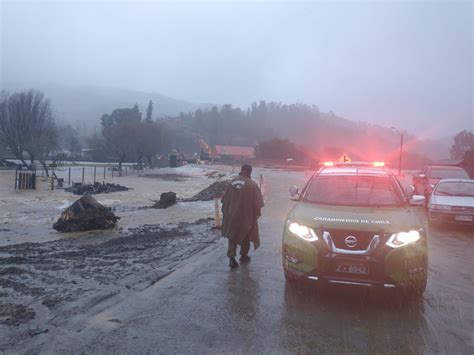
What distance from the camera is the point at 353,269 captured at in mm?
5090

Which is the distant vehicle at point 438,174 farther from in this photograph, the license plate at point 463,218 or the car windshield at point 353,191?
the car windshield at point 353,191

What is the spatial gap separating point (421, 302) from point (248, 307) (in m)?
2.45

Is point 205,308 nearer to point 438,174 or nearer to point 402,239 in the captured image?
point 402,239

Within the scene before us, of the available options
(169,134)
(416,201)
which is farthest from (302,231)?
(169,134)

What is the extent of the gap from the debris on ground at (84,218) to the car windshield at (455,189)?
10.7 metres

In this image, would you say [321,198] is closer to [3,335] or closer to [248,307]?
[248,307]

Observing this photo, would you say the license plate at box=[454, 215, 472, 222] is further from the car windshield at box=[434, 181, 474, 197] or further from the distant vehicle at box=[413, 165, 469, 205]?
the distant vehicle at box=[413, 165, 469, 205]

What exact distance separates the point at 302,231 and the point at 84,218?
8771 mm

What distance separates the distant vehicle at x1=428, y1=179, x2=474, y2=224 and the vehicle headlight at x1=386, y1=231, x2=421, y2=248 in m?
7.53

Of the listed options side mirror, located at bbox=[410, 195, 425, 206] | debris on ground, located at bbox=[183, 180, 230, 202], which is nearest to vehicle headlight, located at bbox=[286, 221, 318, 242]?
side mirror, located at bbox=[410, 195, 425, 206]

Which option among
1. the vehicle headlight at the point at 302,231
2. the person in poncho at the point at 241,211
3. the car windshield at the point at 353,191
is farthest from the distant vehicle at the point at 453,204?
the vehicle headlight at the point at 302,231

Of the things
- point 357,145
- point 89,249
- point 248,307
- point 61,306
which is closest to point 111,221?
point 89,249

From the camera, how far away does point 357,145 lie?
496ft

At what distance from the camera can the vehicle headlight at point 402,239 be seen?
5.13 m
